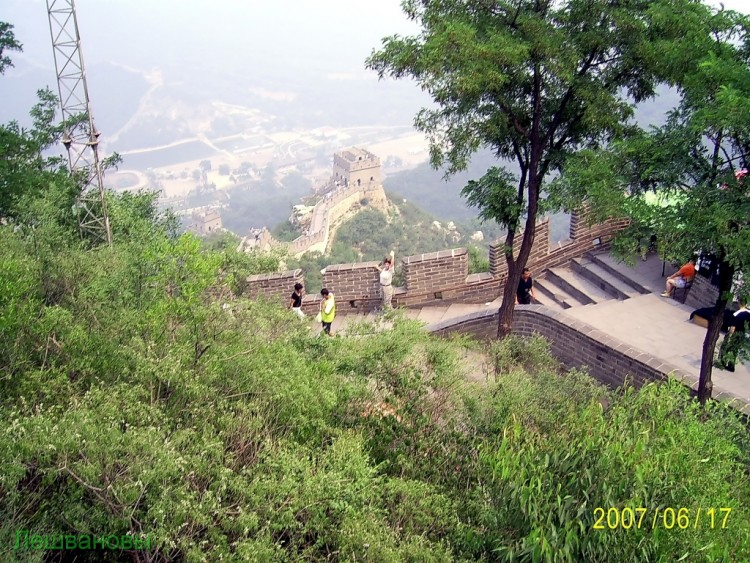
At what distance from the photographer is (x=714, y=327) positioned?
574 cm

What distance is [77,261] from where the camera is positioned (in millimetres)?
5988

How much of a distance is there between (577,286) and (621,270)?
0.70m

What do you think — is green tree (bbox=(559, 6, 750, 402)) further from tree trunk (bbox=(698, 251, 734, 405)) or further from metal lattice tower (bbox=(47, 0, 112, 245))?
metal lattice tower (bbox=(47, 0, 112, 245))

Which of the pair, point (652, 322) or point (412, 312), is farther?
point (412, 312)

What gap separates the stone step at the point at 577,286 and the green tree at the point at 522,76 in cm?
261

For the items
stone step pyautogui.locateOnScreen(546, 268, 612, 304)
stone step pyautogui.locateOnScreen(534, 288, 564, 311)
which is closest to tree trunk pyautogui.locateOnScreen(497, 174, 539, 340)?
stone step pyautogui.locateOnScreen(534, 288, 564, 311)

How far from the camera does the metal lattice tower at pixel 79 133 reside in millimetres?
10367

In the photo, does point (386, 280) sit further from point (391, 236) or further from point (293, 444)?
point (391, 236)

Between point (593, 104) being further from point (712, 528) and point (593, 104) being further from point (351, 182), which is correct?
point (351, 182)

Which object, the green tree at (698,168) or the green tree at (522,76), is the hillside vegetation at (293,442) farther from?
the green tree at (522,76)
